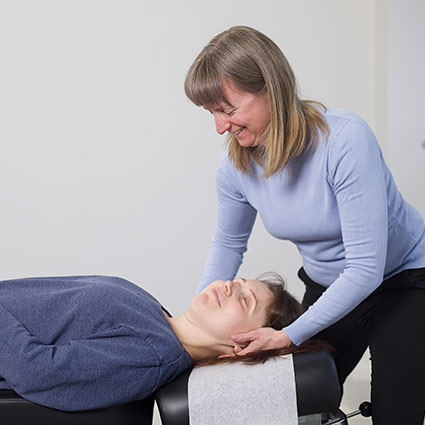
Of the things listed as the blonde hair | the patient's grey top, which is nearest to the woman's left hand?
the patient's grey top

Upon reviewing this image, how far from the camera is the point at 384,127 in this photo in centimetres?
264

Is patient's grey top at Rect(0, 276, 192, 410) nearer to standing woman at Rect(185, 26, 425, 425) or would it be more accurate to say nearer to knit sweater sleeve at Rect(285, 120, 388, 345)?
standing woman at Rect(185, 26, 425, 425)

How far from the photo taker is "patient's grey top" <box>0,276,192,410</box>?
1266mm

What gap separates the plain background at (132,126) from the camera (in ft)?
8.34

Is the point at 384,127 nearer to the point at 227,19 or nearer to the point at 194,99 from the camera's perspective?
the point at 227,19

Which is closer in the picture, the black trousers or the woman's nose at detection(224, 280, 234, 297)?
the black trousers

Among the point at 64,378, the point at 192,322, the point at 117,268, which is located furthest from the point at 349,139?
the point at 117,268

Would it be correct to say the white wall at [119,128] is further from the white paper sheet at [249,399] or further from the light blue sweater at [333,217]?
the white paper sheet at [249,399]

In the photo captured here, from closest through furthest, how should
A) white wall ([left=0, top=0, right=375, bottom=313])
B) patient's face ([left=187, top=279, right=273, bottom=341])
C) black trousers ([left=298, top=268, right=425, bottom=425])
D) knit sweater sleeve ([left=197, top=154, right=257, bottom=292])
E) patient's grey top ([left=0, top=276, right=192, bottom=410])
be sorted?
patient's grey top ([left=0, top=276, right=192, bottom=410]), black trousers ([left=298, top=268, right=425, bottom=425]), patient's face ([left=187, top=279, right=273, bottom=341]), knit sweater sleeve ([left=197, top=154, right=257, bottom=292]), white wall ([left=0, top=0, right=375, bottom=313])

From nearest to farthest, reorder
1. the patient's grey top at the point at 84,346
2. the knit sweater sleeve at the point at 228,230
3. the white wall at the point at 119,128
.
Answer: the patient's grey top at the point at 84,346
the knit sweater sleeve at the point at 228,230
the white wall at the point at 119,128

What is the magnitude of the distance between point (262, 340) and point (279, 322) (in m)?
0.18

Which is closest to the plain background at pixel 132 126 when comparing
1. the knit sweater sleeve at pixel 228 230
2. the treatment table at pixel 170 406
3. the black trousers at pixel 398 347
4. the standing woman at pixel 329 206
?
the knit sweater sleeve at pixel 228 230

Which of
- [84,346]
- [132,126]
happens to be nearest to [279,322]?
[84,346]

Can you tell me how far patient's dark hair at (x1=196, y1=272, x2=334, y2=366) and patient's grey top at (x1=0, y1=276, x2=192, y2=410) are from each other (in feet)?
0.45
